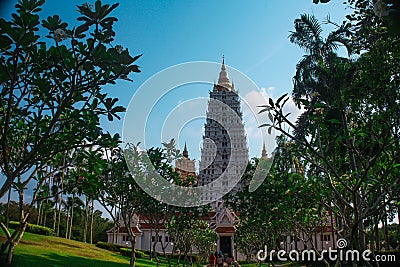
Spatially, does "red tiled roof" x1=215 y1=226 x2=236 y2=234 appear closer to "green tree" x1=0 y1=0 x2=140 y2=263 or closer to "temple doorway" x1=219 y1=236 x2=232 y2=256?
"temple doorway" x1=219 y1=236 x2=232 y2=256

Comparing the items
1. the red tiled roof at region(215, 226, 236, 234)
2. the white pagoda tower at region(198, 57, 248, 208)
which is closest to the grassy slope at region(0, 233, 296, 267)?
the white pagoda tower at region(198, 57, 248, 208)

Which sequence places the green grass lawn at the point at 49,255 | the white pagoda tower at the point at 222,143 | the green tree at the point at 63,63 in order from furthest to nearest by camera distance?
the white pagoda tower at the point at 222,143
the green grass lawn at the point at 49,255
the green tree at the point at 63,63

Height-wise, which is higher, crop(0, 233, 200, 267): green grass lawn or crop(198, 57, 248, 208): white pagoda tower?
crop(198, 57, 248, 208): white pagoda tower

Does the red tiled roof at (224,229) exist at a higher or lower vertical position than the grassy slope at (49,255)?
higher

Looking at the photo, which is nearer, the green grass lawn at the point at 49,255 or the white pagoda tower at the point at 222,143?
the green grass lawn at the point at 49,255

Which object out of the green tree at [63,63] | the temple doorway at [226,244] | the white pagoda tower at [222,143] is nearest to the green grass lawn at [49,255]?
the green tree at [63,63]

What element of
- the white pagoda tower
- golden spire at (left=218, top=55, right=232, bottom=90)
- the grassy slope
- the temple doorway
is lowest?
the temple doorway

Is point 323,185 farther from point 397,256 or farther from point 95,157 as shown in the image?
point 397,256

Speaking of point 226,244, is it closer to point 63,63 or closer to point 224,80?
point 224,80

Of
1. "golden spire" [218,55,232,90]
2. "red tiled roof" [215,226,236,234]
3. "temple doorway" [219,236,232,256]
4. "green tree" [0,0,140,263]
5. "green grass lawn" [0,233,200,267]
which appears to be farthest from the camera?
"golden spire" [218,55,232,90]

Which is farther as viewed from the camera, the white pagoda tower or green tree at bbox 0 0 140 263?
the white pagoda tower

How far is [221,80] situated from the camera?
66.8 meters

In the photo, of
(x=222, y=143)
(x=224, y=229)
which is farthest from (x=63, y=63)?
(x=222, y=143)

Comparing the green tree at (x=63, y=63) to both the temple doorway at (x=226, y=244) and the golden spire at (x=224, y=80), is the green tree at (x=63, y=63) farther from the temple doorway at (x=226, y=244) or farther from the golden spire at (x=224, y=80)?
the golden spire at (x=224, y=80)
